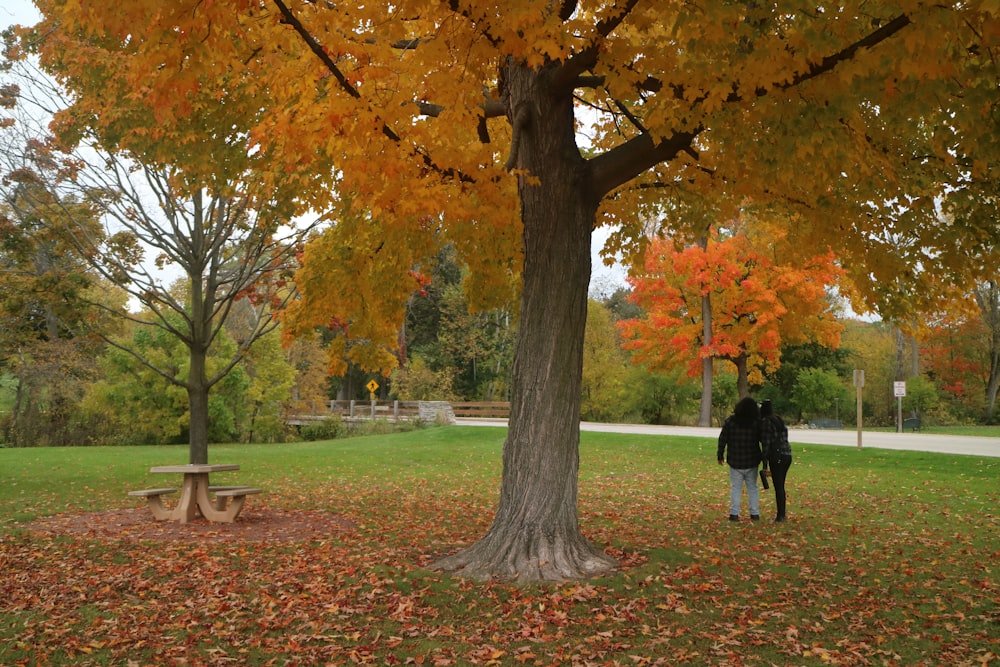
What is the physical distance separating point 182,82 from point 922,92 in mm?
5324

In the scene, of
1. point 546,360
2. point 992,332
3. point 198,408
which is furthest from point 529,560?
point 992,332

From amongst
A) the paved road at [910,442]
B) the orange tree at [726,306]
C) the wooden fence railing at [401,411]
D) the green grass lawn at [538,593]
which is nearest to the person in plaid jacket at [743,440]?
the green grass lawn at [538,593]

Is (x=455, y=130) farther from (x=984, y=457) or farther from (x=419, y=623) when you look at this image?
(x=984, y=457)

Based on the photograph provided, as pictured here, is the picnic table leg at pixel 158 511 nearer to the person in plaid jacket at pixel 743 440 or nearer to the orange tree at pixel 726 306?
the person in plaid jacket at pixel 743 440

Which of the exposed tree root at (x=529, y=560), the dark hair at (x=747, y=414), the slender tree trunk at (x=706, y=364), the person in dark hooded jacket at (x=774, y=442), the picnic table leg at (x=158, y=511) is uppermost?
the slender tree trunk at (x=706, y=364)

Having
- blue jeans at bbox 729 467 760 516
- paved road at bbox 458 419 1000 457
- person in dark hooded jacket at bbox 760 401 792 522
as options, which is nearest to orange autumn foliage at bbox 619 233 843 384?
paved road at bbox 458 419 1000 457

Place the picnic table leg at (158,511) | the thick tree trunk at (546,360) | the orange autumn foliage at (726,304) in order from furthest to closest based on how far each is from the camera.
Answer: the orange autumn foliage at (726,304), the picnic table leg at (158,511), the thick tree trunk at (546,360)

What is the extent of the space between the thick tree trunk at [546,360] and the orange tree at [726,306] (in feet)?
67.4

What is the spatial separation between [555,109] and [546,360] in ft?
8.23

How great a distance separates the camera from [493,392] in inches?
1850

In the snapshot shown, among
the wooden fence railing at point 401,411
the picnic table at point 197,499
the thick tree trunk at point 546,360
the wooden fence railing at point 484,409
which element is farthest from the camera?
the wooden fence railing at point 484,409

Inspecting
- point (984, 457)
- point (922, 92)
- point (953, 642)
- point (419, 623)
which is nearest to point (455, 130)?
point (922, 92)

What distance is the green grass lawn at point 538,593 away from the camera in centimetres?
534

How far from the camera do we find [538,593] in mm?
6660
